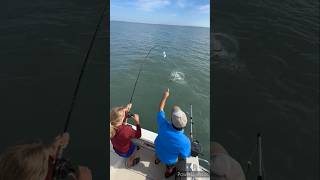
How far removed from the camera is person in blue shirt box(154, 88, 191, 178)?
10.1 ft

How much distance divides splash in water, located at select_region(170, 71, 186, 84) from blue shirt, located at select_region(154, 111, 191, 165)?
6541 mm

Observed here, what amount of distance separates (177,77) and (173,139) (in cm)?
762

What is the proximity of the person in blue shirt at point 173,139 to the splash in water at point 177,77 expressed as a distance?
6.54 meters

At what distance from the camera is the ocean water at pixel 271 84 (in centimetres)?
441

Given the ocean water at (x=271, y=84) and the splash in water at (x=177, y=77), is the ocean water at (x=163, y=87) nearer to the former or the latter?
the splash in water at (x=177, y=77)
